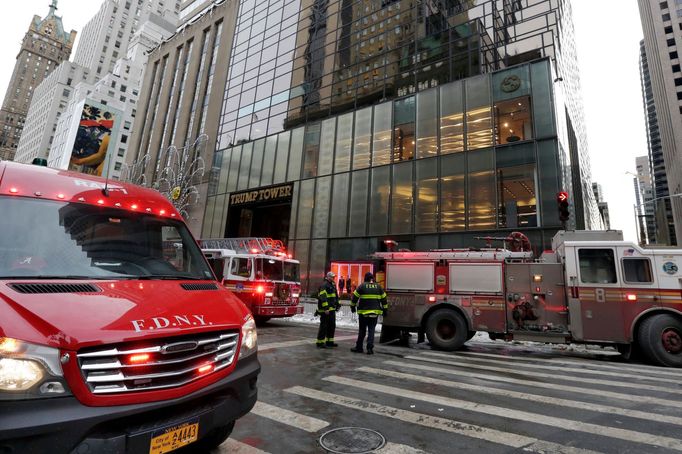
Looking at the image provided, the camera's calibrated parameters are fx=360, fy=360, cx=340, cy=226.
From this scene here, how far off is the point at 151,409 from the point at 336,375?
4603 mm

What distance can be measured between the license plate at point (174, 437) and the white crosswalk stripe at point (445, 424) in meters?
2.63

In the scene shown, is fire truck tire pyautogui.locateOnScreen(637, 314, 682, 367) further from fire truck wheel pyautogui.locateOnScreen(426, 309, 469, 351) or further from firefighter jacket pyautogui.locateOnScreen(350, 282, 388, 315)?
firefighter jacket pyautogui.locateOnScreen(350, 282, 388, 315)

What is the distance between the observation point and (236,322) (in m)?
3.18

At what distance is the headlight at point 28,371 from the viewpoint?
78.4 inches

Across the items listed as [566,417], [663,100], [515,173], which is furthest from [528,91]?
[663,100]

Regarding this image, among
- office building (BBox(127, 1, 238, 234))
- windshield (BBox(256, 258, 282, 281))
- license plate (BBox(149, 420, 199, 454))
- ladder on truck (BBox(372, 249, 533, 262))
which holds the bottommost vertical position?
license plate (BBox(149, 420, 199, 454))

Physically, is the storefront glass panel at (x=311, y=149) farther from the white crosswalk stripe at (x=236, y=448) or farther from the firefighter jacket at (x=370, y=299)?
the white crosswalk stripe at (x=236, y=448)

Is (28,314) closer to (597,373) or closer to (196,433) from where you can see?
(196,433)

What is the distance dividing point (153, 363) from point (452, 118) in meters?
21.6

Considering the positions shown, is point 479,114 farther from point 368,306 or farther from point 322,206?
point 368,306

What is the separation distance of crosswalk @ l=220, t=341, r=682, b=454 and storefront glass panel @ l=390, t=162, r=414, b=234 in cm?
1377

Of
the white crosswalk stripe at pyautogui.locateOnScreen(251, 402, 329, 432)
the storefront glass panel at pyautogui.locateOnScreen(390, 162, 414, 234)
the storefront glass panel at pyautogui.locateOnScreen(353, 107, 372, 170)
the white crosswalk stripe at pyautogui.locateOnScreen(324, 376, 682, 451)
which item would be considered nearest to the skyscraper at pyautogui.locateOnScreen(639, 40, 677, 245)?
the storefront glass panel at pyautogui.locateOnScreen(353, 107, 372, 170)

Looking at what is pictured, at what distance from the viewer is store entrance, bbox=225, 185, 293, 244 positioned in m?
28.7

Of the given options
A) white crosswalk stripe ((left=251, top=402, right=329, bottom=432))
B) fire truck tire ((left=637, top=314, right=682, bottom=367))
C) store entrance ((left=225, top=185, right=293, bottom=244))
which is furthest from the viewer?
store entrance ((left=225, top=185, right=293, bottom=244))
